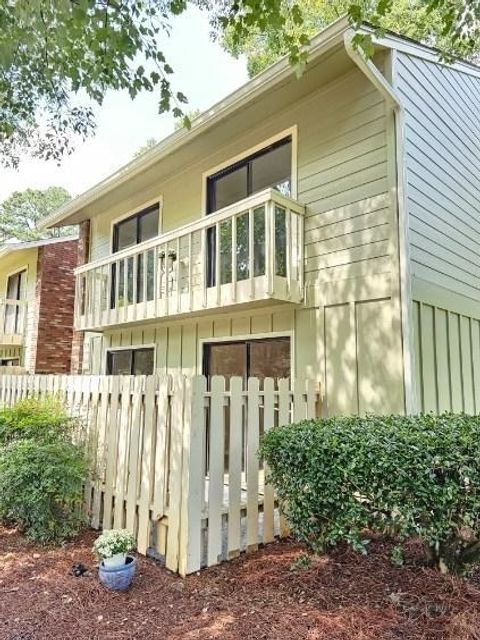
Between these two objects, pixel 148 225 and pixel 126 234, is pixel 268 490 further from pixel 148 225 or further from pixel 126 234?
pixel 126 234

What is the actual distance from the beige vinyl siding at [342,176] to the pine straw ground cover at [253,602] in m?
3.10

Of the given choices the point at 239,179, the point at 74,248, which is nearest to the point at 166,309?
the point at 239,179

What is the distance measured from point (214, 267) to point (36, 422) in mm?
3265

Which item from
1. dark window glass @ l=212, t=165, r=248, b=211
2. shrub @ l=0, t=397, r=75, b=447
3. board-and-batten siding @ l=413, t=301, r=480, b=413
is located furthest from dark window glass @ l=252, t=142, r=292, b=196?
shrub @ l=0, t=397, r=75, b=447

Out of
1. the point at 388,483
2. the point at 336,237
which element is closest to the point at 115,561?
the point at 388,483

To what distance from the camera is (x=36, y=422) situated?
4984 mm

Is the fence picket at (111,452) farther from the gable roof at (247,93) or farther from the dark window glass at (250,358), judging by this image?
the gable roof at (247,93)

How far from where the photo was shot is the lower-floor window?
8553 mm

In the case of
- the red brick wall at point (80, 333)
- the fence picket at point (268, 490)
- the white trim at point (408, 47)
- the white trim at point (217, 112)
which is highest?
the white trim at point (408, 47)

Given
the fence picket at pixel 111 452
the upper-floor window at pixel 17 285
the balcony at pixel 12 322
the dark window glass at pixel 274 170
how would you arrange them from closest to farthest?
the fence picket at pixel 111 452 → the dark window glass at pixel 274 170 → the balcony at pixel 12 322 → the upper-floor window at pixel 17 285

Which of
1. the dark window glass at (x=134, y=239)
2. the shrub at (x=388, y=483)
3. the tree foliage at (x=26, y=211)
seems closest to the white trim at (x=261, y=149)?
the dark window glass at (x=134, y=239)

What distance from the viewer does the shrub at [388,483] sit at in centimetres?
292

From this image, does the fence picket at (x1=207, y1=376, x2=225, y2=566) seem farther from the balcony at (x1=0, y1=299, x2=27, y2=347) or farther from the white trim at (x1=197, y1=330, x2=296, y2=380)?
the balcony at (x1=0, y1=299, x2=27, y2=347)

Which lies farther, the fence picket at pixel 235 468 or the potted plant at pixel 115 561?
the fence picket at pixel 235 468
